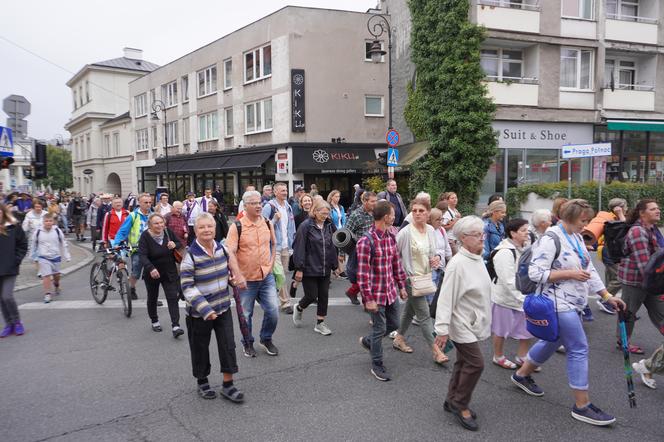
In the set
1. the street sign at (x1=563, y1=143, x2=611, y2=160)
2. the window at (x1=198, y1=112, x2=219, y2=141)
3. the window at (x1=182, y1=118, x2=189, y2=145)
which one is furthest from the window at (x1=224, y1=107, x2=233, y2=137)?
the street sign at (x1=563, y1=143, x2=611, y2=160)

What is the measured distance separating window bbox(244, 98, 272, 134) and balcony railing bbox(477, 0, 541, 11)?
1170 cm

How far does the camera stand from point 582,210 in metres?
3.94

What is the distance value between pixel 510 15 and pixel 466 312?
18159 mm

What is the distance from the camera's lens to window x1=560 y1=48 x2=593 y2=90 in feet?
66.0

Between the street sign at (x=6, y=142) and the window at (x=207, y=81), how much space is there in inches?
813

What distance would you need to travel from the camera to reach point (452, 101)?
18.3m

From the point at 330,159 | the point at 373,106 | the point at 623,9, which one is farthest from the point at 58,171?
the point at 623,9

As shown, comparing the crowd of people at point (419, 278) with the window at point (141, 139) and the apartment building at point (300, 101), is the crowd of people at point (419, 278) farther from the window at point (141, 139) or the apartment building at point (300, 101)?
the window at point (141, 139)

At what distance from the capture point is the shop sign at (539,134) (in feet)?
63.9

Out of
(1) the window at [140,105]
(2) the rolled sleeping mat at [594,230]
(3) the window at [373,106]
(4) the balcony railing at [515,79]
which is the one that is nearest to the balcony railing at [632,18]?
(4) the balcony railing at [515,79]

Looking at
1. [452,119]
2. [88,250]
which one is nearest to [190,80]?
[88,250]

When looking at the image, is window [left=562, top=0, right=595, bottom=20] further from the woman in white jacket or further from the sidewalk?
the sidewalk

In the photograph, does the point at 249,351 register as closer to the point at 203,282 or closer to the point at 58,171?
the point at 203,282

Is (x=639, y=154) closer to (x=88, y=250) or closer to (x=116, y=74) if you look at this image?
(x=88, y=250)
